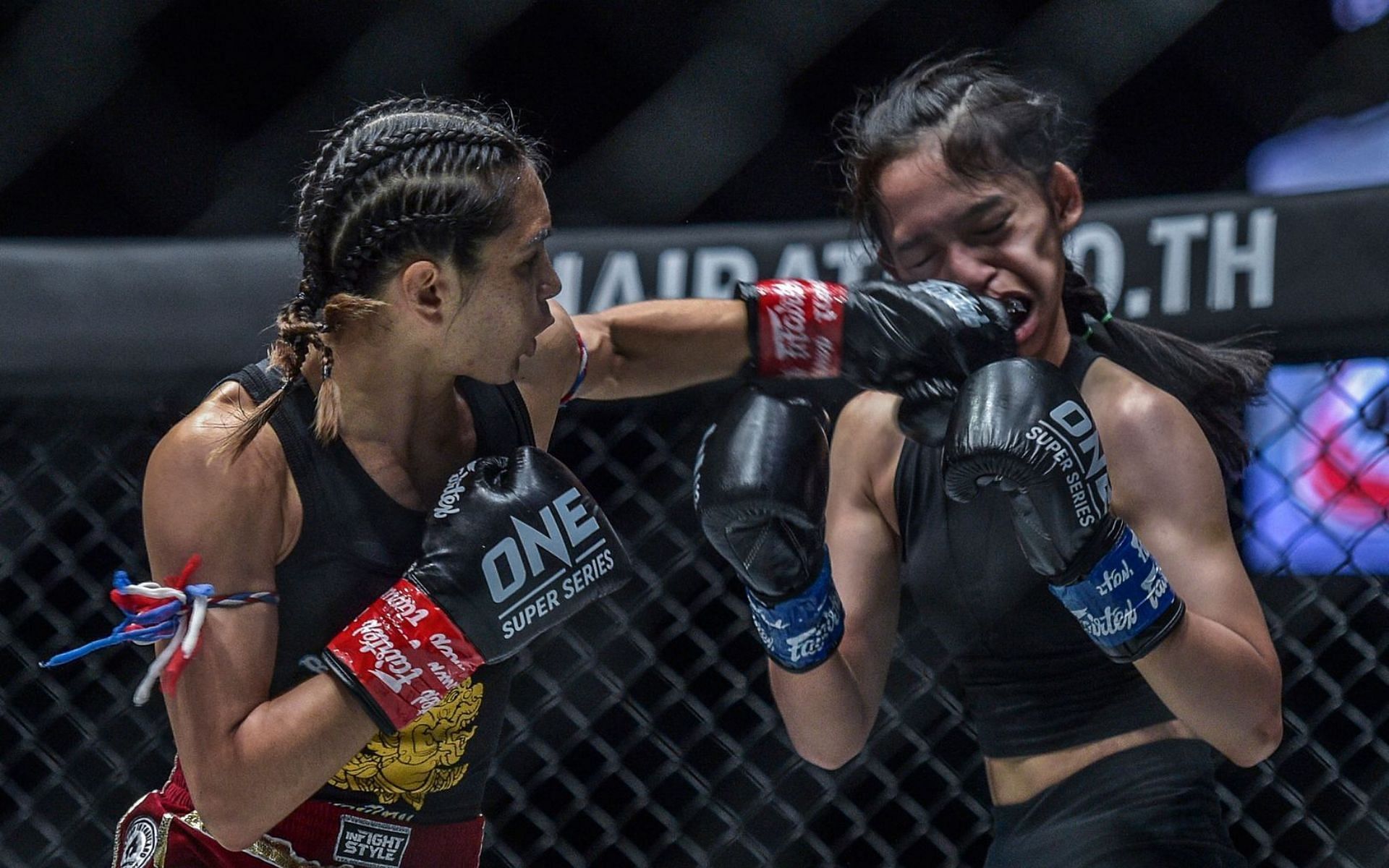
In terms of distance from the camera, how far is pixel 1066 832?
1.30m

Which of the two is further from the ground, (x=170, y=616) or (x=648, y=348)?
(x=170, y=616)

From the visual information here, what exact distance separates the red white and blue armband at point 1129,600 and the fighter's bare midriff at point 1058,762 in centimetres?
16

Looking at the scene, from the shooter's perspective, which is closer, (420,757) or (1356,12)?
(420,757)

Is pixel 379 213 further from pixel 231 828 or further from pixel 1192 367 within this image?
pixel 1192 367

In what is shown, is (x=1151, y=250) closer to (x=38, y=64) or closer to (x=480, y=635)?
(x=480, y=635)

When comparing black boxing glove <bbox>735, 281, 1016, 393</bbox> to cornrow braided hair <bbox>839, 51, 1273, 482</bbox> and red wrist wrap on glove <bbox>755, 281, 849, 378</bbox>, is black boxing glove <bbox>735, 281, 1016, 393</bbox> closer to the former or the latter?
red wrist wrap on glove <bbox>755, 281, 849, 378</bbox>

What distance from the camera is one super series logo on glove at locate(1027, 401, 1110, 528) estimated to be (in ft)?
3.75

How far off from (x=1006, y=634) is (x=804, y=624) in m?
0.18

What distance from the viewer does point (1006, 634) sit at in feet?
4.42

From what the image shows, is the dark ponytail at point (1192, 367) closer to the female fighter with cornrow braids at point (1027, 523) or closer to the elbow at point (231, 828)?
the female fighter with cornrow braids at point (1027, 523)

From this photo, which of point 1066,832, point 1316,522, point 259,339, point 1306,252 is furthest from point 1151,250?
point 259,339

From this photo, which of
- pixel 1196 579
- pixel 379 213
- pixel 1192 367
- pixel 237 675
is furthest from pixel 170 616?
pixel 1192 367

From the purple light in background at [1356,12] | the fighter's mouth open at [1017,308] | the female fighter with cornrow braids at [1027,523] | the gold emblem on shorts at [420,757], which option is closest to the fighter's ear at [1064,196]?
the female fighter with cornrow braids at [1027,523]

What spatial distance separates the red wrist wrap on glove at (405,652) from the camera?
1.08m
